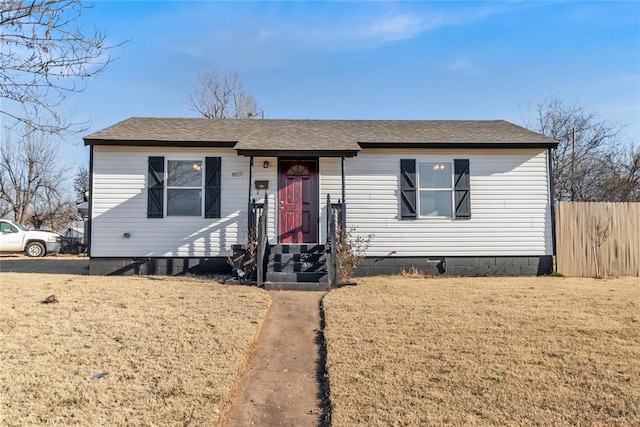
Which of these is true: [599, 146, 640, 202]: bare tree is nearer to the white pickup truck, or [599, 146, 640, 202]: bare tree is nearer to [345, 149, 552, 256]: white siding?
[345, 149, 552, 256]: white siding

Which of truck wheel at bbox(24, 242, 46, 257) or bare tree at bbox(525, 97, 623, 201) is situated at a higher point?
bare tree at bbox(525, 97, 623, 201)

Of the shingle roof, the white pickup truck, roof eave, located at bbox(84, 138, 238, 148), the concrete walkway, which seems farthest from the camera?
the white pickup truck

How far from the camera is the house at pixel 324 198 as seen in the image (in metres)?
9.27

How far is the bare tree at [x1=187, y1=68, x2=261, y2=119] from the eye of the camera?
86.9 ft

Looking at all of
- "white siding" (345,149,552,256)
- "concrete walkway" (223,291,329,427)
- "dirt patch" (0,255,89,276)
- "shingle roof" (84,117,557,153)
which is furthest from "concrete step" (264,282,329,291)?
"dirt patch" (0,255,89,276)

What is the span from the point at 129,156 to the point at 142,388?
7.37 m

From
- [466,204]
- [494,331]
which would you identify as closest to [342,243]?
[466,204]

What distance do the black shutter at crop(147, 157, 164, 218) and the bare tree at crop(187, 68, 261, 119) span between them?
17.9m

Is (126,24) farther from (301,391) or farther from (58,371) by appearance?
(301,391)

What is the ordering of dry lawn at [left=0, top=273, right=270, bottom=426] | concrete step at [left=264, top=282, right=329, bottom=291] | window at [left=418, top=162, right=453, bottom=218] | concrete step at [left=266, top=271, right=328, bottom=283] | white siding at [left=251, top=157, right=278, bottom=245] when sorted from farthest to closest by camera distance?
window at [left=418, top=162, right=453, bottom=218] → white siding at [left=251, top=157, right=278, bottom=245] → concrete step at [left=266, top=271, right=328, bottom=283] → concrete step at [left=264, top=282, right=329, bottom=291] → dry lawn at [left=0, top=273, right=270, bottom=426]

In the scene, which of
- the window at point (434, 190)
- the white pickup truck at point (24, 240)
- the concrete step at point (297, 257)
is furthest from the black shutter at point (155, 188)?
the white pickup truck at point (24, 240)

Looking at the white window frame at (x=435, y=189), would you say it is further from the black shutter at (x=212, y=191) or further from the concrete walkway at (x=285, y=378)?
the concrete walkway at (x=285, y=378)

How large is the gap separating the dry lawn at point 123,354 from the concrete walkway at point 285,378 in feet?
0.47

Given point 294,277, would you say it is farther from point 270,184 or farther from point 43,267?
point 43,267
